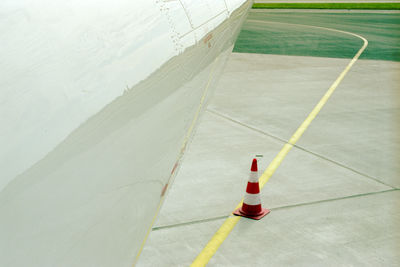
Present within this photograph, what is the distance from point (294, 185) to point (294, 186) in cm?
3

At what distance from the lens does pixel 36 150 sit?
144cm

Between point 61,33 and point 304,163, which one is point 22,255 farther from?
point 304,163

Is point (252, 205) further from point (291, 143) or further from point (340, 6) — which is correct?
point (340, 6)

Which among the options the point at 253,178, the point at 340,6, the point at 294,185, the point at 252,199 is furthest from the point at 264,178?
the point at 340,6

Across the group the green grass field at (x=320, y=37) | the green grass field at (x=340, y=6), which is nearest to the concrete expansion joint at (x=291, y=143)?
the green grass field at (x=320, y=37)

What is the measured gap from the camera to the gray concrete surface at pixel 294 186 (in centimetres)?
441

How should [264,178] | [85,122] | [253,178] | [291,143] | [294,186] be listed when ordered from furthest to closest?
[291,143] < [264,178] < [294,186] < [253,178] < [85,122]

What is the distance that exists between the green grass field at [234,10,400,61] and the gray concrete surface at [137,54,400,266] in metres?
6.55

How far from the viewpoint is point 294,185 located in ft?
19.2

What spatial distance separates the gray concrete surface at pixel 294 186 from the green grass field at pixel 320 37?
21.5 feet

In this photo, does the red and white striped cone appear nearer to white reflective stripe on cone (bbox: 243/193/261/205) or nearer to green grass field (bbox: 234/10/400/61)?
white reflective stripe on cone (bbox: 243/193/261/205)

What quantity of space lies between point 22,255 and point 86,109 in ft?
1.58

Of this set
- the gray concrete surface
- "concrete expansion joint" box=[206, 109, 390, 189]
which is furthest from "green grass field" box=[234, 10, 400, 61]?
"concrete expansion joint" box=[206, 109, 390, 189]

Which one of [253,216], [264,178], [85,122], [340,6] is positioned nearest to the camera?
[85,122]
